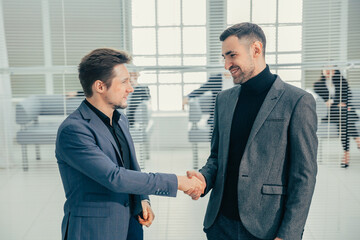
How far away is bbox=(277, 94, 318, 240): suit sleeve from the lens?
4.88 ft

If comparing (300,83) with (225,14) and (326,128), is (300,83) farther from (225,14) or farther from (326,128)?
(225,14)

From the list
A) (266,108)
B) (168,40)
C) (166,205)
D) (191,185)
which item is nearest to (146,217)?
(191,185)

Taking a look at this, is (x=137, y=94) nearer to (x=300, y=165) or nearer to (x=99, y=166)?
(x=99, y=166)

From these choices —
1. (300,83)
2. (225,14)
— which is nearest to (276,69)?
(300,83)

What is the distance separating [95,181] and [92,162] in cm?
12

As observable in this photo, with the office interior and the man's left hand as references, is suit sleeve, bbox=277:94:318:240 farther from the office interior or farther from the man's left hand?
the office interior

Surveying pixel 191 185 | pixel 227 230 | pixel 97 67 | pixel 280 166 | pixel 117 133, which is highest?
pixel 97 67

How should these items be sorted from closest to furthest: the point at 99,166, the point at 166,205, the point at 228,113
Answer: the point at 99,166, the point at 228,113, the point at 166,205

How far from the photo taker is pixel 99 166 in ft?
4.86

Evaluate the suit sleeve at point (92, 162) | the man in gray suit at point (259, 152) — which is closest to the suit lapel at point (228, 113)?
the man in gray suit at point (259, 152)

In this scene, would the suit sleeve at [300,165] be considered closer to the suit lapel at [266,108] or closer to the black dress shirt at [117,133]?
the suit lapel at [266,108]

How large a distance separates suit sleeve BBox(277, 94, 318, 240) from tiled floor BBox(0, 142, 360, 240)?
4.69 feet

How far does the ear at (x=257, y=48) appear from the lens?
166cm

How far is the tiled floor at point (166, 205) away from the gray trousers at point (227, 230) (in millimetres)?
1198
